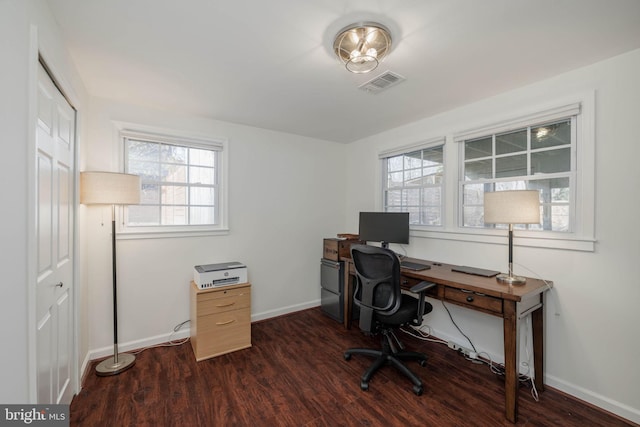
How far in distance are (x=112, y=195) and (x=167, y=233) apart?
Result: 2.55 ft

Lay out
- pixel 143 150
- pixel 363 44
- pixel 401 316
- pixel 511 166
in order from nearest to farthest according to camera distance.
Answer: pixel 363 44, pixel 401 316, pixel 511 166, pixel 143 150

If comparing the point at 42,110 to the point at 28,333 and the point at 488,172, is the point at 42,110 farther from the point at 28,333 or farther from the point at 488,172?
the point at 488,172

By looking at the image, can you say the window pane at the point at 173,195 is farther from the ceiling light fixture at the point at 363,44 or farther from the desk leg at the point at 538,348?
the desk leg at the point at 538,348

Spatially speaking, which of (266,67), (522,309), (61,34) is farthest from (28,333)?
(522,309)

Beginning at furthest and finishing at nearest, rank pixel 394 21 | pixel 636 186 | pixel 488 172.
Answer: pixel 488 172 → pixel 636 186 → pixel 394 21

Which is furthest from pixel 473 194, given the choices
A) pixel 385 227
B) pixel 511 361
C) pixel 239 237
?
pixel 239 237

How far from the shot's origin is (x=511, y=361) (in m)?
1.81

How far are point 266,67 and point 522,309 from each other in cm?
256

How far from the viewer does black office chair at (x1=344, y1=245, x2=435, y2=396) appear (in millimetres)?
2104

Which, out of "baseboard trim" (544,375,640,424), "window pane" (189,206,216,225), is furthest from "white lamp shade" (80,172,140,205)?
"baseboard trim" (544,375,640,424)

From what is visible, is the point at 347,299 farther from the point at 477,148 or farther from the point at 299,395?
the point at 477,148

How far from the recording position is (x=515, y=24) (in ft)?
5.06

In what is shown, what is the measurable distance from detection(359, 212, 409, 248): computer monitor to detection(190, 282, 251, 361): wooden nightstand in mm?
1531

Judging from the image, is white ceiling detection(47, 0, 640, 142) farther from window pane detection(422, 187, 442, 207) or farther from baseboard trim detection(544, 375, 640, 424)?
baseboard trim detection(544, 375, 640, 424)
